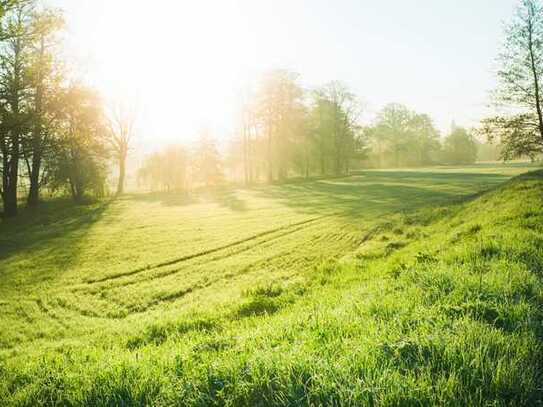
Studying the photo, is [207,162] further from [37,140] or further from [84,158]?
[37,140]

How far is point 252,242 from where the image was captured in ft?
56.0

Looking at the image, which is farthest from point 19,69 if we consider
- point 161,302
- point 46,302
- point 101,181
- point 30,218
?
point 161,302

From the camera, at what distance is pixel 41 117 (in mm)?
22109

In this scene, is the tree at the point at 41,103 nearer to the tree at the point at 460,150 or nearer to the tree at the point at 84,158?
the tree at the point at 84,158

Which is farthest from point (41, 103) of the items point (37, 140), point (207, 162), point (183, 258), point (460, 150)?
point (460, 150)

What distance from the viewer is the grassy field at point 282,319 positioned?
2.96 m

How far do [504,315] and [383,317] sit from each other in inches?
55.7

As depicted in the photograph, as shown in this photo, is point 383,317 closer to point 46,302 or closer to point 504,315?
point 504,315

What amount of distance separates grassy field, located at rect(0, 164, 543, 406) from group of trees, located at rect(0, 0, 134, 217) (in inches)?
341

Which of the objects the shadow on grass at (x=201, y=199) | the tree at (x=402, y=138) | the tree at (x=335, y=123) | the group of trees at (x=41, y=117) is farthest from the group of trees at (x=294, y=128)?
the tree at (x=402, y=138)

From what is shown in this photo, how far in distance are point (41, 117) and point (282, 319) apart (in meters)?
24.2

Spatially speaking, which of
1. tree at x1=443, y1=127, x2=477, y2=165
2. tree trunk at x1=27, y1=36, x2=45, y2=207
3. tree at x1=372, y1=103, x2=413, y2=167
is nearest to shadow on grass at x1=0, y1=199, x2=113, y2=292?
tree trunk at x1=27, y1=36, x2=45, y2=207

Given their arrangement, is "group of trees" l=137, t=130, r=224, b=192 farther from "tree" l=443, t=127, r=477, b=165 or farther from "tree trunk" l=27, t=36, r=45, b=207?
"tree" l=443, t=127, r=477, b=165

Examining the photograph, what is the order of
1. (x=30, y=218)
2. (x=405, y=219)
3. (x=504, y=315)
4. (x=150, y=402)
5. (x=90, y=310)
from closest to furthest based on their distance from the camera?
(x=150, y=402)
(x=504, y=315)
(x=90, y=310)
(x=405, y=219)
(x=30, y=218)
